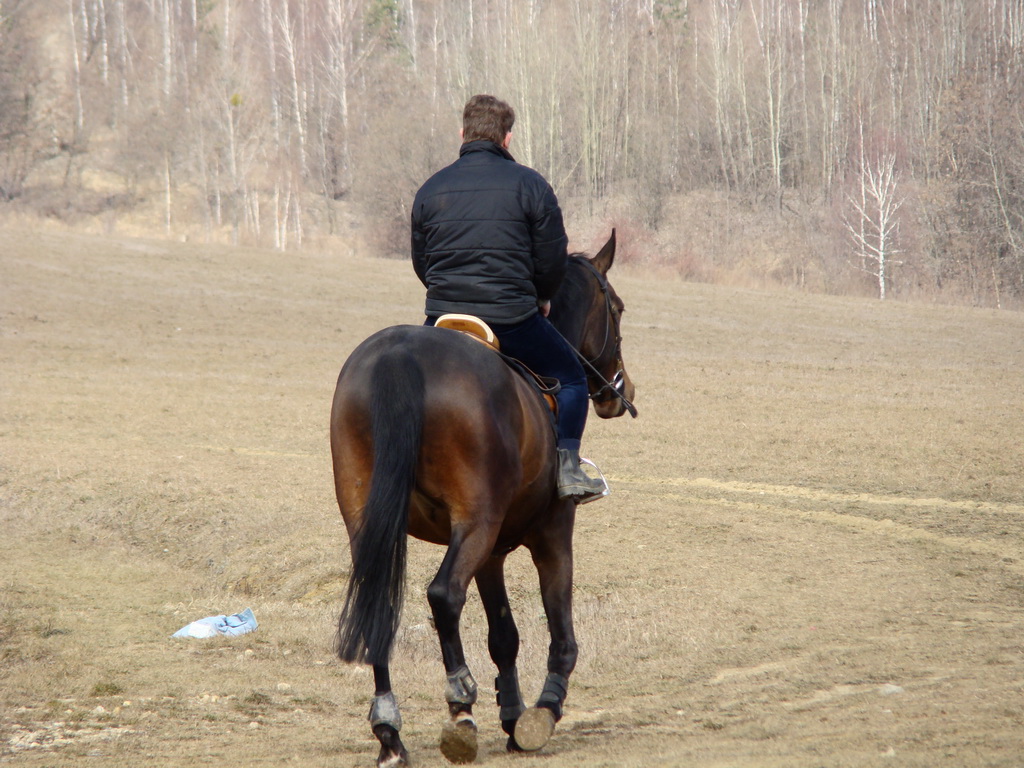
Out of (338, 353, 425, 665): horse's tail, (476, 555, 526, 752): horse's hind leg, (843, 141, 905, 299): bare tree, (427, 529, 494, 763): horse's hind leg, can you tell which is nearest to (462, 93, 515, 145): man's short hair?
(338, 353, 425, 665): horse's tail

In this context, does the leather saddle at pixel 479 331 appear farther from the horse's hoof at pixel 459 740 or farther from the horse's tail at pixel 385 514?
the horse's hoof at pixel 459 740

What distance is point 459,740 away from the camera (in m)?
4.26

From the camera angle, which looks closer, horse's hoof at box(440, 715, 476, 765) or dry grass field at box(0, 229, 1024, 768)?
horse's hoof at box(440, 715, 476, 765)

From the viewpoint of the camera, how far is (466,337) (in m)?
4.62

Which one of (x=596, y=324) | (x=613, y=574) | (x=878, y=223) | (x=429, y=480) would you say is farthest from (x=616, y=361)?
(x=878, y=223)

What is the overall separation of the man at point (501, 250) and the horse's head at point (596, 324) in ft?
1.47

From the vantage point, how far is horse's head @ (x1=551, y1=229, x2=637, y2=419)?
18.5 ft

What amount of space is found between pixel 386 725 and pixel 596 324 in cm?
245

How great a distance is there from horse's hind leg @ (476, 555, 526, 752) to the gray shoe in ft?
1.65

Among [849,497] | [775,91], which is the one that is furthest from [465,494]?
[775,91]

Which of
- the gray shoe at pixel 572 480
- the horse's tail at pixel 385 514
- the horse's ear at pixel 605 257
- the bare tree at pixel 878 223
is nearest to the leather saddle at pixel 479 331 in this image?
the gray shoe at pixel 572 480

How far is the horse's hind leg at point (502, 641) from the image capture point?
5.05 m

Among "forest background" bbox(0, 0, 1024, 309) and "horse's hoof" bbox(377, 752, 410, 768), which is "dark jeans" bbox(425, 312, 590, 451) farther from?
"forest background" bbox(0, 0, 1024, 309)

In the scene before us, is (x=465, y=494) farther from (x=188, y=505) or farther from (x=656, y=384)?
(x=656, y=384)
